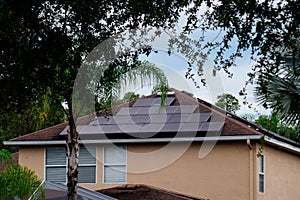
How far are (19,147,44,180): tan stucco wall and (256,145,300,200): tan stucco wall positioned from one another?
7505 millimetres

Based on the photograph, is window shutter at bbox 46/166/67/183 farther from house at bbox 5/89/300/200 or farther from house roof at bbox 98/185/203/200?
house roof at bbox 98/185/203/200

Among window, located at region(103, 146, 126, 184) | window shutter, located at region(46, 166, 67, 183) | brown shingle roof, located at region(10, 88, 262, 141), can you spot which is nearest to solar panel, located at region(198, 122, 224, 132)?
brown shingle roof, located at region(10, 88, 262, 141)

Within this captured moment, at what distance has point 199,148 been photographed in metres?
23.2

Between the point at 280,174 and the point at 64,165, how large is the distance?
765 cm

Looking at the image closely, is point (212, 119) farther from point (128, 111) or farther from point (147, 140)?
point (128, 111)

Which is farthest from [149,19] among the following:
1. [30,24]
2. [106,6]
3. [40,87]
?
[40,87]

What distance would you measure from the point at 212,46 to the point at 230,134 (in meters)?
12.4

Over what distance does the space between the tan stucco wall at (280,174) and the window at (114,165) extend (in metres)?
4.62

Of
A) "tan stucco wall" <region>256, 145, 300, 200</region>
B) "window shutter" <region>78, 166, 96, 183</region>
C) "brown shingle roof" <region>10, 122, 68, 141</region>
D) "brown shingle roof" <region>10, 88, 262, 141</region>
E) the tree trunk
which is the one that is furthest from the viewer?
"brown shingle roof" <region>10, 122, 68, 141</region>

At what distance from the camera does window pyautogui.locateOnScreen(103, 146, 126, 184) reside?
940 inches

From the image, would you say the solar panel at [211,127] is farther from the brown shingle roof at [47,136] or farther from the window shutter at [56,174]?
the window shutter at [56,174]

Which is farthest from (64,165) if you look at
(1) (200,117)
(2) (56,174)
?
(1) (200,117)

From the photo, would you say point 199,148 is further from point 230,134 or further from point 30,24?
point 30,24

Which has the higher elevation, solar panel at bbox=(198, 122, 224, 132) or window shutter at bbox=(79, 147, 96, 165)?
solar panel at bbox=(198, 122, 224, 132)
